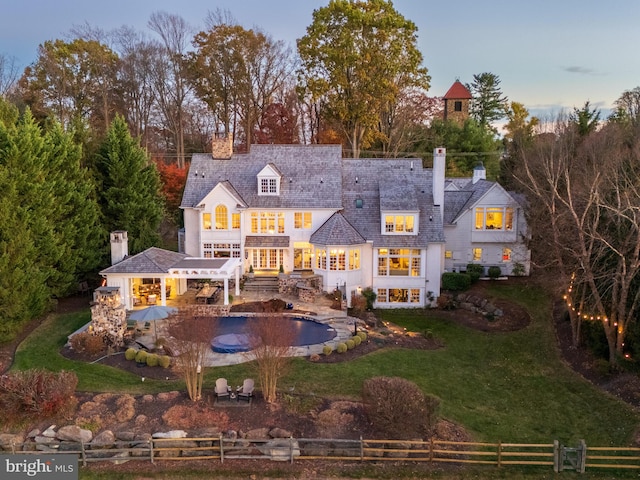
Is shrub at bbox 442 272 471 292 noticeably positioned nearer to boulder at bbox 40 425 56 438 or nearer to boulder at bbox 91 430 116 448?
boulder at bbox 91 430 116 448

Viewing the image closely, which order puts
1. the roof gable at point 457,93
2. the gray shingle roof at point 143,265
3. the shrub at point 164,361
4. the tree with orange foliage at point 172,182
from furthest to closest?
the roof gable at point 457,93 < the tree with orange foliage at point 172,182 < the gray shingle roof at point 143,265 < the shrub at point 164,361

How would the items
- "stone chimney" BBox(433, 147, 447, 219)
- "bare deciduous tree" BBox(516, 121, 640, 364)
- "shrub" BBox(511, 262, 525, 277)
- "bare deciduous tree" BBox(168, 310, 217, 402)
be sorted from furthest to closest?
"shrub" BBox(511, 262, 525, 277)
"stone chimney" BBox(433, 147, 447, 219)
"bare deciduous tree" BBox(516, 121, 640, 364)
"bare deciduous tree" BBox(168, 310, 217, 402)

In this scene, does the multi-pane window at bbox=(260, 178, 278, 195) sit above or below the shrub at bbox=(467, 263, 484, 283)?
above

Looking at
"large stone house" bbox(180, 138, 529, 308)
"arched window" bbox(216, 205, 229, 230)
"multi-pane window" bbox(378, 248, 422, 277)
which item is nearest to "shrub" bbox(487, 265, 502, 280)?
"large stone house" bbox(180, 138, 529, 308)

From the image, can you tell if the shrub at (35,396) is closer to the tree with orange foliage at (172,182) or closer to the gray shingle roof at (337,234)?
the gray shingle roof at (337,234)

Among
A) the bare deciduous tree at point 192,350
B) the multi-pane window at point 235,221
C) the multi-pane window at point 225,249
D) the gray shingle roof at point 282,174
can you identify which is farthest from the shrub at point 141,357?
the gray shingle roof at point 282,174

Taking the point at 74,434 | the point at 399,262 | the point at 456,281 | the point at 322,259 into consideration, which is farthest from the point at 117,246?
the point at 456,281

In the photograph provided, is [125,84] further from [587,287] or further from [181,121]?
[587,287]
